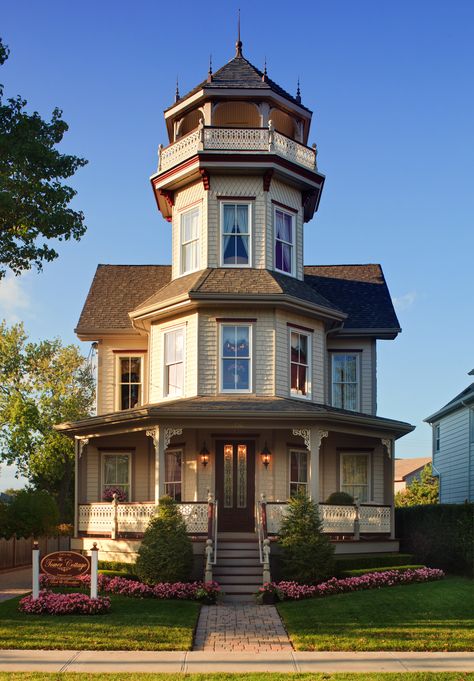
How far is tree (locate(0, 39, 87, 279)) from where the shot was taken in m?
20.2

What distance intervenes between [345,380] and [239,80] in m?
10.0

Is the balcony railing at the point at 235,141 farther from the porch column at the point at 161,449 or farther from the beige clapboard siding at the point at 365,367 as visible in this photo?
the porch column at the point at 161,449

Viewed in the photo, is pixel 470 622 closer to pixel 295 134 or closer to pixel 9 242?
pixel 9 242

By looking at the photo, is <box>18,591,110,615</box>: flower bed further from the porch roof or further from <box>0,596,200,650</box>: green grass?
the porch roof

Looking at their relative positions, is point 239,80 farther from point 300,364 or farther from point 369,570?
point 369,570

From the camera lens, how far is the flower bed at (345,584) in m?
18.0

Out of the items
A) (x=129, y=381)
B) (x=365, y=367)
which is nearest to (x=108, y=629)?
(x=129, y=381)

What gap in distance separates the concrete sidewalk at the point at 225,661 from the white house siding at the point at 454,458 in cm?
1860

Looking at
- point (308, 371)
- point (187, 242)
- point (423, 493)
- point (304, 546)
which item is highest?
point (187, 242)

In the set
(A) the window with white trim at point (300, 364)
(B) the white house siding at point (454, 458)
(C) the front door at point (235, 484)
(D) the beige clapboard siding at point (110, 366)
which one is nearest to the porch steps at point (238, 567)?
(C) the front door at point (235, 484)

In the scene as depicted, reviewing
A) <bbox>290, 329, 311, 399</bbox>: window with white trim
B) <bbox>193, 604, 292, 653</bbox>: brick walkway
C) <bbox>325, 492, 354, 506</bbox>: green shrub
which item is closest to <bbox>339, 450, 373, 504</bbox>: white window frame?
<bbox>325, 492, 354, 506</bbox>: green shrub

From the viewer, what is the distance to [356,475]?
25.5m

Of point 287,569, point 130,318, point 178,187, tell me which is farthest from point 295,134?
point 287,569

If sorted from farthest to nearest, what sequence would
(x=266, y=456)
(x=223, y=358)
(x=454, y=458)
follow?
(x=454, y=458), (x=223, y=358), (x=266, y=456)
